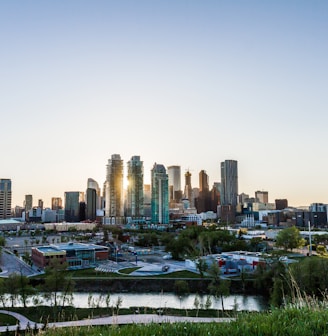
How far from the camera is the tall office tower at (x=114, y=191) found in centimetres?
9650

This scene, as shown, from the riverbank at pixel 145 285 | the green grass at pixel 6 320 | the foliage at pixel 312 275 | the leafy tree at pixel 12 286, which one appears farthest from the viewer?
the riverbank at pixel 145 285

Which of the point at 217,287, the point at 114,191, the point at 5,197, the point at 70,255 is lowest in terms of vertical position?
the point at 217,287

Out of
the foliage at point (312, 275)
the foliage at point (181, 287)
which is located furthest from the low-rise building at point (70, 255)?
the foliage at point (312, 275)

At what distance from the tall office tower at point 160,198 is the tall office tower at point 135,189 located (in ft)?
33.0

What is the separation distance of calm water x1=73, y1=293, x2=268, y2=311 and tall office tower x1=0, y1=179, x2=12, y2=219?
272ft

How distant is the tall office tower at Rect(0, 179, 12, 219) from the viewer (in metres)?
96.5

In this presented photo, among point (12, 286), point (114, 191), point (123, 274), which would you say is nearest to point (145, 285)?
point (123, 274)

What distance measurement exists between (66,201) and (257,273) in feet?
302

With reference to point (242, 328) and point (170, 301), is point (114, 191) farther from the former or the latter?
point (242, 328)

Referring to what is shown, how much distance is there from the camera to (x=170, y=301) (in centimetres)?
1997

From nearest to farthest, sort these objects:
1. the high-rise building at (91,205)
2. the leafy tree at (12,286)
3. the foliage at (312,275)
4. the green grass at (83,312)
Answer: the green grass at (83,312) < the leafy tree at (12,286) < the foliage at (312,275) < the high-rise building at (91,205)

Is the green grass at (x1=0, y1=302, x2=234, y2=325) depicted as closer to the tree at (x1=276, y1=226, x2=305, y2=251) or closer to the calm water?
the calm water

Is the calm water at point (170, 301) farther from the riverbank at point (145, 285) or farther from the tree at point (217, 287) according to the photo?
the riverbank at point (145, 285)

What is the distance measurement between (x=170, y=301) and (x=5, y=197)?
88136 millimetres
